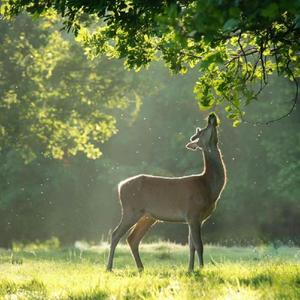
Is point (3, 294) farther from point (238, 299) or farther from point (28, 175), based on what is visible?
point (28, 175)

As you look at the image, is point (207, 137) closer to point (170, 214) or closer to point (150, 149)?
point (170, 214)

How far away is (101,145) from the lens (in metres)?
43.3

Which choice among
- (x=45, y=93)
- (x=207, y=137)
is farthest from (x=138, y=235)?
(x=45, y=93)

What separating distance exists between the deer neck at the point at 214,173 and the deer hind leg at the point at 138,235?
1.53 m

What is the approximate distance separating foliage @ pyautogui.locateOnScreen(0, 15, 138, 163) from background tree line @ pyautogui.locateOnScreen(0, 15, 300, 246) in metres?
0.04

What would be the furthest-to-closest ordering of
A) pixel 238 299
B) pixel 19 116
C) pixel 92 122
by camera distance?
pixel 92 122, pixel 19 116, pixel 238 299

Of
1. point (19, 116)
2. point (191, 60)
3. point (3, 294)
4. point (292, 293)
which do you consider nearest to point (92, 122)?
point (19, 116)

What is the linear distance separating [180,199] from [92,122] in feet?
45.4

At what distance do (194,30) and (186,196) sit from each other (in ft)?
19.9

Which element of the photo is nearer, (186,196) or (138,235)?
(186,196)

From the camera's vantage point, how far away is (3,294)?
8930 millimetres

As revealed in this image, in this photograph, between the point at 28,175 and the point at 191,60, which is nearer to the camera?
the point at 191,60

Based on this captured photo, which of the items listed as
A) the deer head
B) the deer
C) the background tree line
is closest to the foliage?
the background tree line

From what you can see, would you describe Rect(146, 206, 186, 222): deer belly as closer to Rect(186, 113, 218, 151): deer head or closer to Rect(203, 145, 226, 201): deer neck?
Rect(203, 145, 226, 201): deer neck
